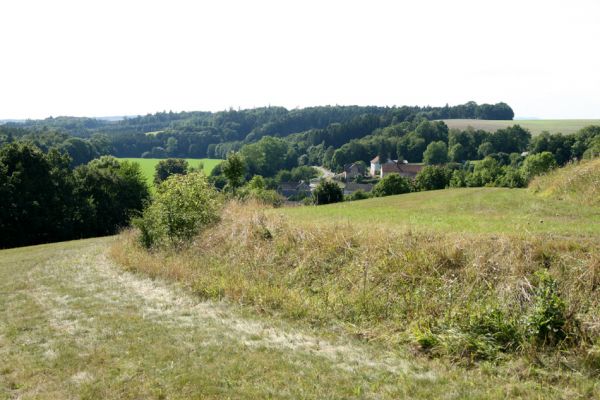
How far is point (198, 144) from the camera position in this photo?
5856 inches

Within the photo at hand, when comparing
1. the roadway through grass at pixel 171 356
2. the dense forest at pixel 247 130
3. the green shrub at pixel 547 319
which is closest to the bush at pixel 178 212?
the roadway through grass at pixel 171 356

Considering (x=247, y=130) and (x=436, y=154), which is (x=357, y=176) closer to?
(x=436, y=154)

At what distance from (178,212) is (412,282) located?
404 inches

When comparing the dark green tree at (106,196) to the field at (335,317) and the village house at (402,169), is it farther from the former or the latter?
the village house at (402,169)

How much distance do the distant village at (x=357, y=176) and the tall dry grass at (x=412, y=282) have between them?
6779 cm

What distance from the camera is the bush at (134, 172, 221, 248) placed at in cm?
1683

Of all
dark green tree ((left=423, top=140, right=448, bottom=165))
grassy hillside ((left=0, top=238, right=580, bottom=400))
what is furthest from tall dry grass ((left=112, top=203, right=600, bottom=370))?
dark green tree ((left=423, top=140, right=448, bottom=165))

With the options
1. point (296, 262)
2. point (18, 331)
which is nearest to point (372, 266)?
point (296, 262)

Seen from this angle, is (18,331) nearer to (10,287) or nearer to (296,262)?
(10,287)

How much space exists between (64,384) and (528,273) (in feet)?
25.5

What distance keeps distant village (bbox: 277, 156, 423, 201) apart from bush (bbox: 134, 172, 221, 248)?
204ft

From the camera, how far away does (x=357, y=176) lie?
10688cm

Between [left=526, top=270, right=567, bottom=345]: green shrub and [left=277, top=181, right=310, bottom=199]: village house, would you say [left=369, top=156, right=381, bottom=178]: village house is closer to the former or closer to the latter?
[left=277, top=181, right=310, bottom=199]: village house

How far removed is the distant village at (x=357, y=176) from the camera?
299 feet
